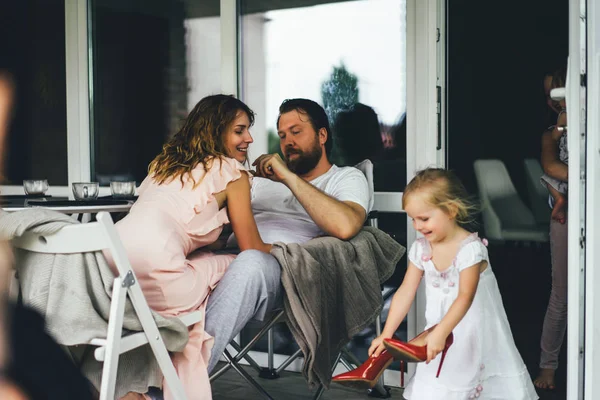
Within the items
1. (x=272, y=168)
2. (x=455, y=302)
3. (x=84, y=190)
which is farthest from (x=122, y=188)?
(x=455, y=302)

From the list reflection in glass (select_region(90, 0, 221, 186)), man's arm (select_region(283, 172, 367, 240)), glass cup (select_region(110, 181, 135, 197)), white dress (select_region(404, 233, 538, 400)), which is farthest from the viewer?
reflection in glass (select_region(90, 0, 221, 186))

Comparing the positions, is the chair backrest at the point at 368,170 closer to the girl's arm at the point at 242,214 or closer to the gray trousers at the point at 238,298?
the girl's arm at the point at 242,214

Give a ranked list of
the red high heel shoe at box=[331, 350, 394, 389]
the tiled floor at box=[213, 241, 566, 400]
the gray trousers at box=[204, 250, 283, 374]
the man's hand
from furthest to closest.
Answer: the tiled floor at box=[213, 241, 566, 400]
the man's hand
the gray trousers at box=[204, 250, 283, 374]
the red high heel shoe at box=[331, 350, 394, 389]

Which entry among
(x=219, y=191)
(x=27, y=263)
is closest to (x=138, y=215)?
(x=219, y=191)

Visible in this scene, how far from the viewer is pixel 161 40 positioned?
4125mm

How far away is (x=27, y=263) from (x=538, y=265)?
3.09 m

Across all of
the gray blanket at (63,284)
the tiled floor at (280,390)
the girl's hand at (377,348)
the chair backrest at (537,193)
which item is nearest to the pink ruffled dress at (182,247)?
the gray blanket at (63,284)

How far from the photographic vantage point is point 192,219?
2.43 metres

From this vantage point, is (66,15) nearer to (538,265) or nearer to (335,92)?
(335,92)

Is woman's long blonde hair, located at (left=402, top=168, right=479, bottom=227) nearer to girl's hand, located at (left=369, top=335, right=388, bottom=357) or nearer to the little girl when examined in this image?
the little girl

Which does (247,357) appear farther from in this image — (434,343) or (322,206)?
(434,343)

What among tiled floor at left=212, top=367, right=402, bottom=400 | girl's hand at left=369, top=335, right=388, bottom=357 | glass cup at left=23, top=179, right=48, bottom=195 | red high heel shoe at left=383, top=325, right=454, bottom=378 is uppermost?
glass cup at left=23, top=179, right=48, bottom=195

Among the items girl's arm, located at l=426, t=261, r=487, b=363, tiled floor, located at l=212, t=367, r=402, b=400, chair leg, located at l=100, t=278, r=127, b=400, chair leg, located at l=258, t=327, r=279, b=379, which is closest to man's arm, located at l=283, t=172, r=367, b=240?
girl's arm, located at l=426, t=261, r=487, b=363

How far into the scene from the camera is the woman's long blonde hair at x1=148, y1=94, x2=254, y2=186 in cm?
254
